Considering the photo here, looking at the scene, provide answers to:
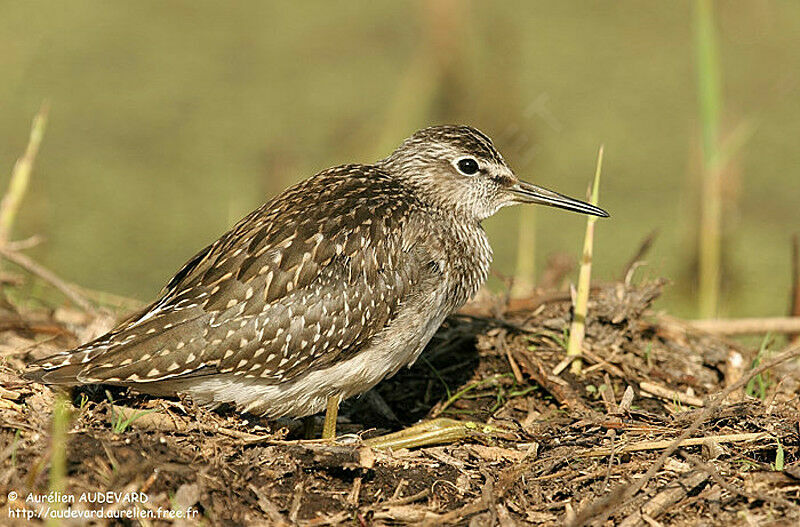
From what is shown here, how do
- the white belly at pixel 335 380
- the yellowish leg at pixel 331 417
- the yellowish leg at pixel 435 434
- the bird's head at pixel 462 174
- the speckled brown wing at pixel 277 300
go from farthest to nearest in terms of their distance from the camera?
the bird's head at pixel 462 174
the yellowish leg at pixel 331 417
the yellowish leg at pixel 435 434
the white belly at pixel 335 380
the speckled brown wing at pixel 277 300

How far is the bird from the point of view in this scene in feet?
16.5

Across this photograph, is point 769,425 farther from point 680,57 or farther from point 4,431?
point 680,57

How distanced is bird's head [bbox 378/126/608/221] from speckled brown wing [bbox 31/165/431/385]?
0.57 m

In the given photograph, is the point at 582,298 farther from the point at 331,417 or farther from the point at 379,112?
the point at 379,112

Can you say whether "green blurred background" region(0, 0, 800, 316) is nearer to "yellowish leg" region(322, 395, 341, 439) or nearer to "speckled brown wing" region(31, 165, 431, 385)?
"speckled brown wing" region(31, 165, 431, 385)

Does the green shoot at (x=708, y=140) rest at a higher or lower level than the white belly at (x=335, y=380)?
higher

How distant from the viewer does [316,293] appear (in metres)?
5.26

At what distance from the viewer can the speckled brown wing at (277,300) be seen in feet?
16.4

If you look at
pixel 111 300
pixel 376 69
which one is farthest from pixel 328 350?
pixel 376 69

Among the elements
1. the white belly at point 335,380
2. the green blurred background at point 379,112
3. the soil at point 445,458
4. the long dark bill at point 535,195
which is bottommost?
the soil at point 445,458

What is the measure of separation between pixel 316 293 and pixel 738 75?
7.44 meters

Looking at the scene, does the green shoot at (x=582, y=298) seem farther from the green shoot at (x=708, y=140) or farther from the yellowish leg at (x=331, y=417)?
the yellowish leg at (x=331, y=417)

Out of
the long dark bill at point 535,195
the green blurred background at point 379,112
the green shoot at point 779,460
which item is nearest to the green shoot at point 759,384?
the green shoot at point 779,460

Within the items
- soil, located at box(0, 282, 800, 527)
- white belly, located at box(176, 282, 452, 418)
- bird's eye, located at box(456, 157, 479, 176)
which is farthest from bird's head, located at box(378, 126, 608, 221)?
soil, located at box(0, 282, 800, 527)
